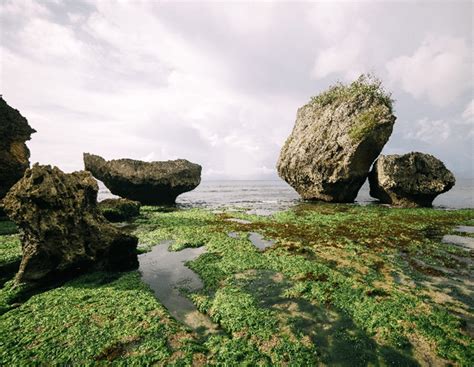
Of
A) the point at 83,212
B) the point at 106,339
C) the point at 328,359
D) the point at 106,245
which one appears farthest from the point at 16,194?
the point at 328,359

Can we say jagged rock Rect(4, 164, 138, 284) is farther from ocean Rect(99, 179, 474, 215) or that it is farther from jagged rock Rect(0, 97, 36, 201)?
ocean Rect(99, 179, 474, 215)

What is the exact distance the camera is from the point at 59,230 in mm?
12219

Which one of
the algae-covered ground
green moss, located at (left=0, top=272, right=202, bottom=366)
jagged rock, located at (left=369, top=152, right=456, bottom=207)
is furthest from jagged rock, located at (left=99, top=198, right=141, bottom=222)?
jagged rock, located at (left=369, top=152, right=456, bottom=207)

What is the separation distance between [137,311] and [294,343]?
17.1 ft

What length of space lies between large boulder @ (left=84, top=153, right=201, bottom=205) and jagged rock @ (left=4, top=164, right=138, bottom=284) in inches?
1045

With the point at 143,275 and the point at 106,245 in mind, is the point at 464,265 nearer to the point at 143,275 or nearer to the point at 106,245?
the point at 143,275

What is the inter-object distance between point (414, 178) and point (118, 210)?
118 ft

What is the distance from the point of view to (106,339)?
297 inches

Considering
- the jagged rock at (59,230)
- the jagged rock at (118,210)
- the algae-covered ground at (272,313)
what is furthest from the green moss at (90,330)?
the jagged rock at (118,210)

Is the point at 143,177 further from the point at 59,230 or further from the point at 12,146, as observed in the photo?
the point at 59,230

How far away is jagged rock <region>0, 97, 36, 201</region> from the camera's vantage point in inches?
979

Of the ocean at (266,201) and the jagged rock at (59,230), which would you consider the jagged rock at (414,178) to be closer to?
the ocean at (266,201)

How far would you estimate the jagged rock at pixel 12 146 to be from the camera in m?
24.9

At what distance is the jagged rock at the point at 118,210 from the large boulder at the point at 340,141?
2581cm
